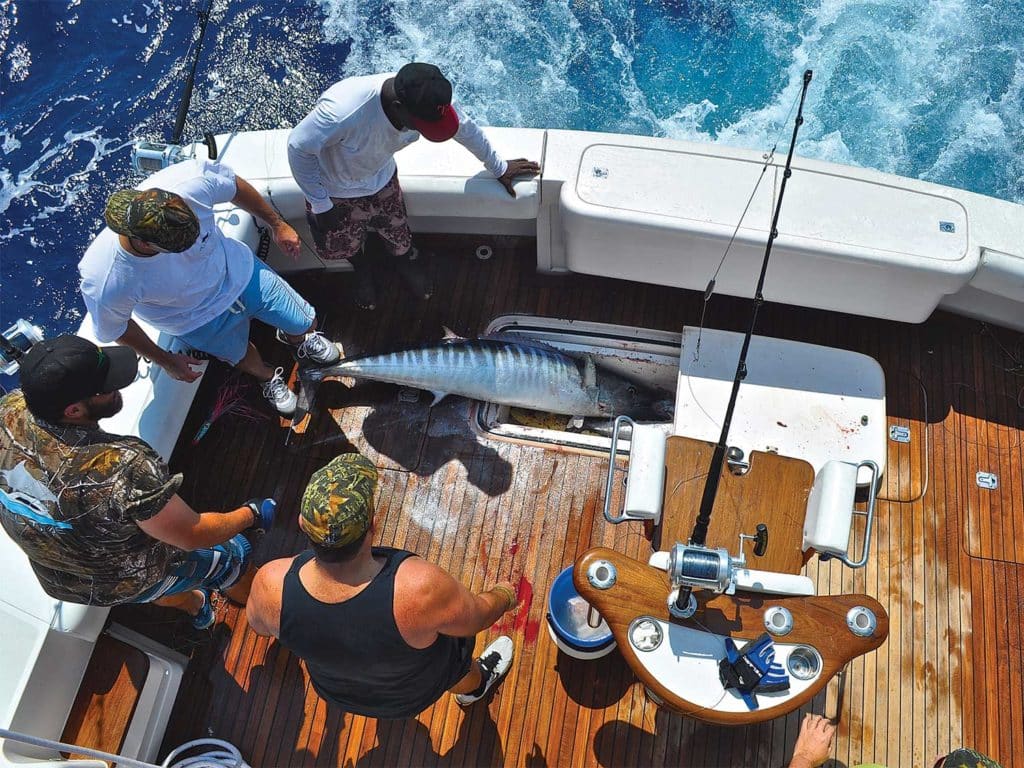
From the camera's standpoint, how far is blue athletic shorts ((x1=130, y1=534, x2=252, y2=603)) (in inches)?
86.4

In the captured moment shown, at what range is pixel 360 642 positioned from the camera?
5.27ft

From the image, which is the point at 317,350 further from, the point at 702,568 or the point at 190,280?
the point at 702,568

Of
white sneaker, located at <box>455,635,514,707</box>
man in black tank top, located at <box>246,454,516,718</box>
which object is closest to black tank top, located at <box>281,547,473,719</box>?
man in black tank top, located at <box>246,454,516,718</box>

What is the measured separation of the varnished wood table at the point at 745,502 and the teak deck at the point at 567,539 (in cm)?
52

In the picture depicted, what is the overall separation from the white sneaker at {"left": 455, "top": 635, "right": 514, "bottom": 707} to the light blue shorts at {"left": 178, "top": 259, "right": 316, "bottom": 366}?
1.50 metres

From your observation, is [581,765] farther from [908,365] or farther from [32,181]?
[32,181]

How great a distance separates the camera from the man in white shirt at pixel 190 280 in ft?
6.93

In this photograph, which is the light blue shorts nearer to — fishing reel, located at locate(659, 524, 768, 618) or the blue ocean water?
fishing reel, located at locate(659, 524, 768, 618)

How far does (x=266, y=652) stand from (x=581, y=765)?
1.29m

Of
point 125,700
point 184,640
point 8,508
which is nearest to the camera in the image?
point 8,508

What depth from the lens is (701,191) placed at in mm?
2748

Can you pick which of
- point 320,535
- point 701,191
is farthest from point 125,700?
point 701,191

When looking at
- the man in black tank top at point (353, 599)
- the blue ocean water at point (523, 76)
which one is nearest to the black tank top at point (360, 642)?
the man in black tank top at point (353, 599)

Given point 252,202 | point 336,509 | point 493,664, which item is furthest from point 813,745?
point 252,202
